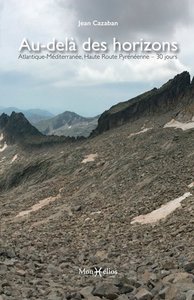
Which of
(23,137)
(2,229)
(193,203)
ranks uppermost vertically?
(23,137)

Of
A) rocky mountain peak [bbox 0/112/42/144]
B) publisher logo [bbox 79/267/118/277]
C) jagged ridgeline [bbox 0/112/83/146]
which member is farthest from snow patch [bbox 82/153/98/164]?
rocky mountain peak [bbox 0/112/42/144]

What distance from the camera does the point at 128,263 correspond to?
2356cm

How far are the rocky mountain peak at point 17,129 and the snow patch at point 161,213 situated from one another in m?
107

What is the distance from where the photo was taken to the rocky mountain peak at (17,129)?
14488cm

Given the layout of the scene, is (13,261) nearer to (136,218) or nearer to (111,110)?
(136,218)

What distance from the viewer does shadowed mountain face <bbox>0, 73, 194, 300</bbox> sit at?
17.0 meters

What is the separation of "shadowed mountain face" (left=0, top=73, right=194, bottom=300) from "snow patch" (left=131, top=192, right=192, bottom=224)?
12 cm

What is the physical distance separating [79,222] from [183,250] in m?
16.8

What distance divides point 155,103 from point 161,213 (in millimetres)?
60694

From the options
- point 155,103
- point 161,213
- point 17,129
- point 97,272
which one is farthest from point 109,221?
point 17,129

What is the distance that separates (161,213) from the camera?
32.8 m

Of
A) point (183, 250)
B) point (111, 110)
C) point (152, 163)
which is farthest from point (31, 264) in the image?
point (111, 110)

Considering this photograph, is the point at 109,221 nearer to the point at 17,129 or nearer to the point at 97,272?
the point at 97,272

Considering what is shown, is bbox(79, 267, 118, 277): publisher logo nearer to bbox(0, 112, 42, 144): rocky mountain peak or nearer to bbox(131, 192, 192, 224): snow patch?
bbox(131, 192, 192, 224): snow patch
